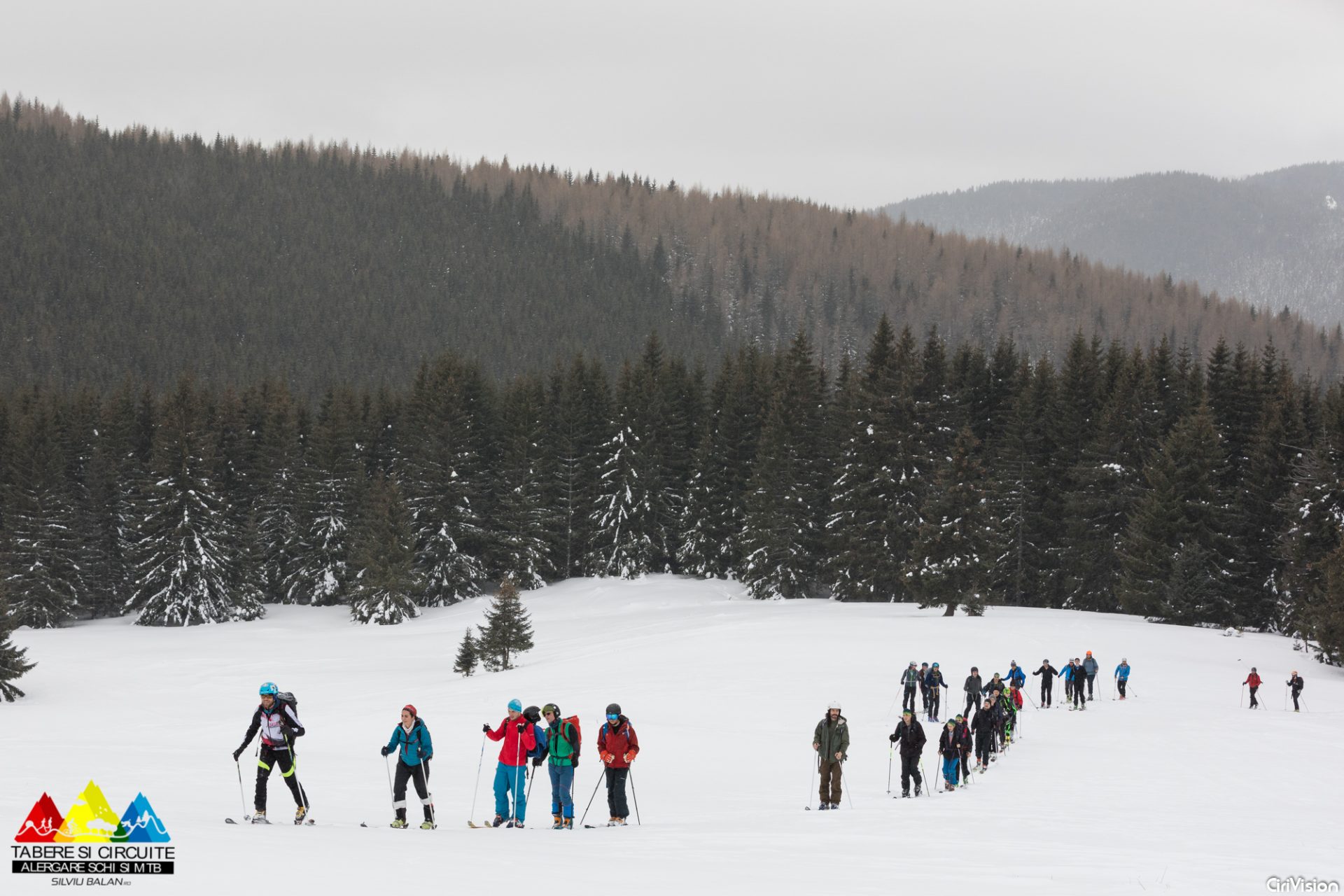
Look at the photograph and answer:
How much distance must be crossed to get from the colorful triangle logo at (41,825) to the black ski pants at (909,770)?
1234 cm

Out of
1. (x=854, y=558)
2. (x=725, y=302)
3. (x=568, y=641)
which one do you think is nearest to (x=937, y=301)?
(x=725, y=302)

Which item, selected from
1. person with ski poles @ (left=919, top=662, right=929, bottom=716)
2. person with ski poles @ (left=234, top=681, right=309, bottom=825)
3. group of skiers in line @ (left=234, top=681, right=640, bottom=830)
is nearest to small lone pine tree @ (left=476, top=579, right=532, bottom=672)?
person with ski poles @ (left=919, top=662, right=929, bottom=716)

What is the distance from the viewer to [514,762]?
15508 millimetres

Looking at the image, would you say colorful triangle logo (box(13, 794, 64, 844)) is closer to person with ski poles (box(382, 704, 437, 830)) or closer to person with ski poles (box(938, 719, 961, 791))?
person with ski poles (box(382, 704, 437, 830))

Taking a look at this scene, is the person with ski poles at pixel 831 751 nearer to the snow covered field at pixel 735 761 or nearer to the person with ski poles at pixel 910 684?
the snow covered field at pixel 735 761

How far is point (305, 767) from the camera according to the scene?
21.6 metres

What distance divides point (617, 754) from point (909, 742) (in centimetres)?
530

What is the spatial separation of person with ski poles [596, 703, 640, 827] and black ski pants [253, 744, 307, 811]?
3.94 metres

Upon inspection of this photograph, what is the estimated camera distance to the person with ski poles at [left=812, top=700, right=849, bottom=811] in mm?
17281

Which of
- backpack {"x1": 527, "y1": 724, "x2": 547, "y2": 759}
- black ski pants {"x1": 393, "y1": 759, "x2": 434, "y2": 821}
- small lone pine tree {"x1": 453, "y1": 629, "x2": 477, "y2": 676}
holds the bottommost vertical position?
small lone pine tree {"x1": 453, "y1": 629, "x2": 477, "y2": 676}

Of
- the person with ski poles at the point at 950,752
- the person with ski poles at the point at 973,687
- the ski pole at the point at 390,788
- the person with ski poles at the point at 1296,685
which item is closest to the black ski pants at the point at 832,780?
the person with ski poles at the point at 950,752

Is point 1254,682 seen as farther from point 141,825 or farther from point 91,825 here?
point 91,825

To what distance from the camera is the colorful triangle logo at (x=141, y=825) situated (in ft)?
34.6

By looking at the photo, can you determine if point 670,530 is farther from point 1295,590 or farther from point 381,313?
point 381,313
